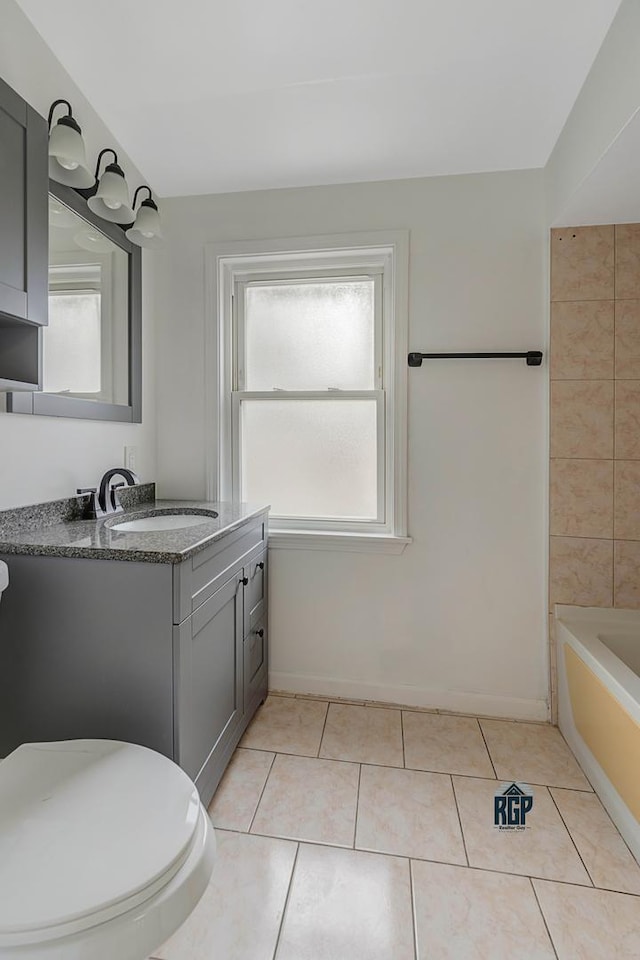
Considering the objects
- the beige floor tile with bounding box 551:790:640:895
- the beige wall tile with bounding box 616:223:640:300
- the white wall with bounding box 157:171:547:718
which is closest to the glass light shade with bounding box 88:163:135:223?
the white wall with bounding box 157:171:547:718

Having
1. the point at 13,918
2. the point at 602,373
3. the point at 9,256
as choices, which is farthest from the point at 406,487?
the point at 13,918

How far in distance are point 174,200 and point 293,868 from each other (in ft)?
8.63

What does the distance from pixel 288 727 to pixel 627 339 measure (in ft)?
6.85

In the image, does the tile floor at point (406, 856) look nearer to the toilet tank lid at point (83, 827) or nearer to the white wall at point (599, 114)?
the toilet tank lid at point (83, 827)

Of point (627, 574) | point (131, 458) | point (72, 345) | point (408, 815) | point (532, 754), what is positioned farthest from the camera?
point (131, 458)

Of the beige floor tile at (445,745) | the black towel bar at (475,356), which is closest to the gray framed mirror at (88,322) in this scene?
the black towel bar at (475,356)

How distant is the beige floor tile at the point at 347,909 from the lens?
3.53 ft

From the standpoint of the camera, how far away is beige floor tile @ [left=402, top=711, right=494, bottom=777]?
1702mm

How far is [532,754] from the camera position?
5.82ft

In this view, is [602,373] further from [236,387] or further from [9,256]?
[9,256]

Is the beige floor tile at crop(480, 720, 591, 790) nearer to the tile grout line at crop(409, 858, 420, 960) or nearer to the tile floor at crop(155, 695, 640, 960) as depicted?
the tile floor at crop(155, 695, 640, 960)


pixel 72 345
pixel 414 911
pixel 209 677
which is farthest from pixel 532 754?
pixel 72 345

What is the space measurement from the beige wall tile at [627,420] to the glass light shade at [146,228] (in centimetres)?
193

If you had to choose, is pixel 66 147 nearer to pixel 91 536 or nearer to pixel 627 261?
pixel 91 536
